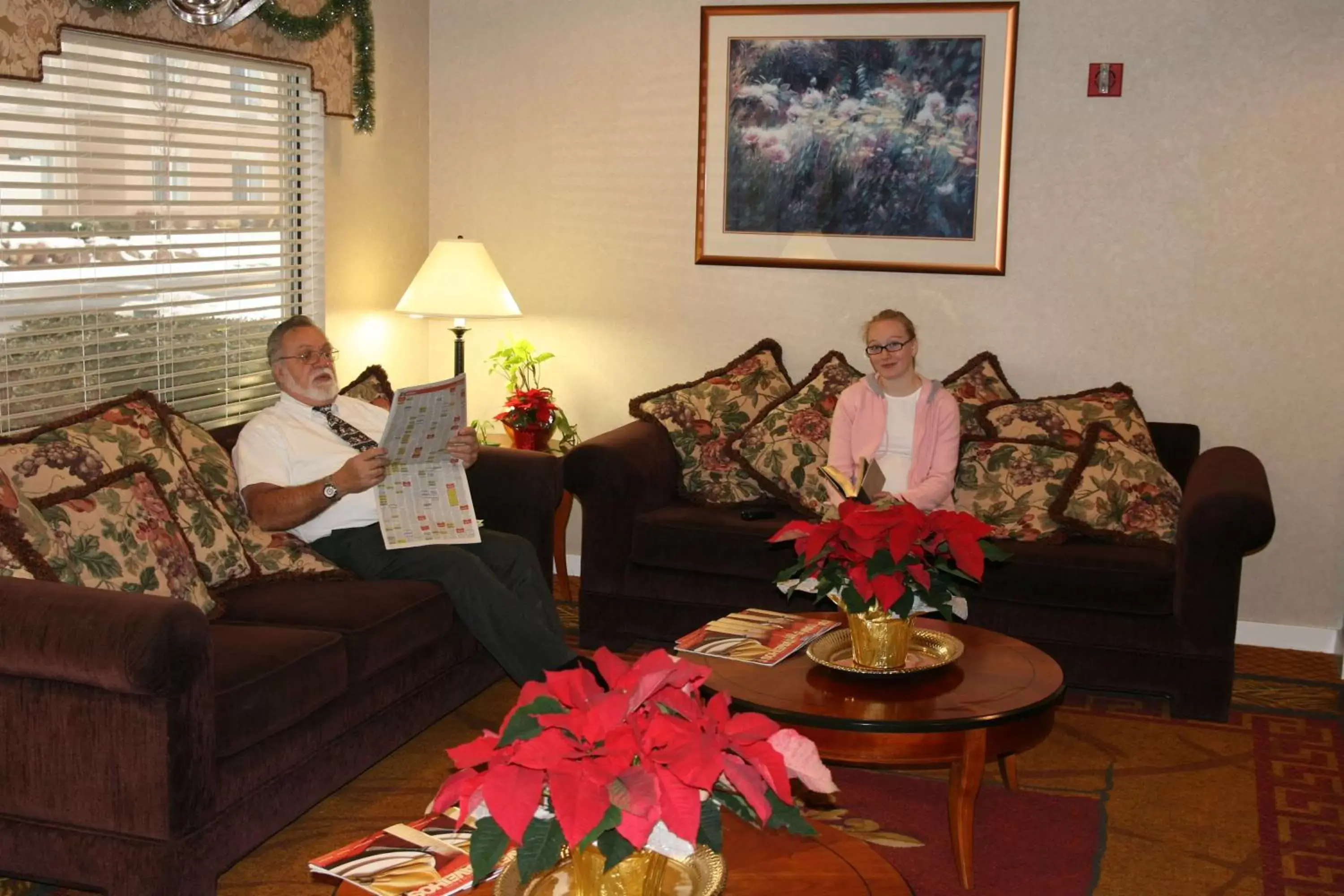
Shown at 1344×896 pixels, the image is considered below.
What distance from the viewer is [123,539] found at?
324 centimetres

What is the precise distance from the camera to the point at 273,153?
475 cm

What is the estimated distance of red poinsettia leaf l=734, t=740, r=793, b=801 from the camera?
1.73 m

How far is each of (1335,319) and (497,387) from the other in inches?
121

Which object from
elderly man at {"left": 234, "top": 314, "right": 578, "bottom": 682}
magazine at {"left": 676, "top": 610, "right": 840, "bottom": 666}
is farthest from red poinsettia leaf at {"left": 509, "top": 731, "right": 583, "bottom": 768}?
elderly man at {"left": 234, "top": 314, "right": 578, "bottom": 682}

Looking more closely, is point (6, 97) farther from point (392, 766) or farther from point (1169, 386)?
point (1169, 386)

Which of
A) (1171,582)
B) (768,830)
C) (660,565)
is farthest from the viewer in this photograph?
(660,565)

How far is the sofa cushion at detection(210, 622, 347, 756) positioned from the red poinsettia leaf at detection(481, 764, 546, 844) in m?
1.35

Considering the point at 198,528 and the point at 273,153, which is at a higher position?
the point at 273,153

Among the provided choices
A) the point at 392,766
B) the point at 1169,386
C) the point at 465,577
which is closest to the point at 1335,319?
the point at 1169,386

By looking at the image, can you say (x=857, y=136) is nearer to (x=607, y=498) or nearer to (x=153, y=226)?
(x=607, y=498)

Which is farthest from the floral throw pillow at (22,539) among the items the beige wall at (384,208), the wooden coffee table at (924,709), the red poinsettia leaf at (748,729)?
the beige wall at (384,208)

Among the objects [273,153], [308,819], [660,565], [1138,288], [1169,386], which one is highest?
[273,153]

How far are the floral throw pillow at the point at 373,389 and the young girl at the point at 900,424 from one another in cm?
141

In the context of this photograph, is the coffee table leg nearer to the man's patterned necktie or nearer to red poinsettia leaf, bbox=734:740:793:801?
red poinsettia leaf, bbox=734:740:793:801
